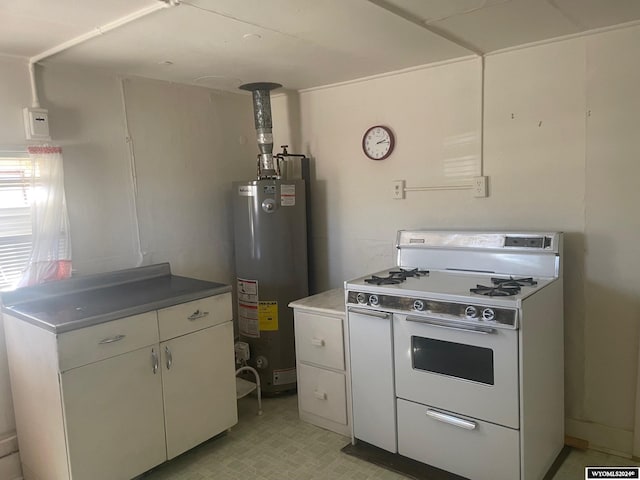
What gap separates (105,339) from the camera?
217cm

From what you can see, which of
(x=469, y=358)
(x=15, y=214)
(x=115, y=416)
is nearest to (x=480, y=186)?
(x=469, y=358)

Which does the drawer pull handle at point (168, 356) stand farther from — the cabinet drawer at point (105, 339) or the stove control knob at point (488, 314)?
the stove control knob at point (488, 314)

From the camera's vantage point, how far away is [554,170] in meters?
2.52

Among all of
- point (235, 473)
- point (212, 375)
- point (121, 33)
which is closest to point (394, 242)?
point (212, 375)

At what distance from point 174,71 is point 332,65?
2.97 ft

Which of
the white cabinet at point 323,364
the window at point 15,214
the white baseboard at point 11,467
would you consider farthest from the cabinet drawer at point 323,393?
the window at point 15,214

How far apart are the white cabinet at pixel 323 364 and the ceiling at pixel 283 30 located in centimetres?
140

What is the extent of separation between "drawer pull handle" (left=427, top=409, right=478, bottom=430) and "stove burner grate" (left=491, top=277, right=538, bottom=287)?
63cm

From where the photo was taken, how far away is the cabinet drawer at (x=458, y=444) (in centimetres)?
211

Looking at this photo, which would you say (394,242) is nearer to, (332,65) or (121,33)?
(332,65)

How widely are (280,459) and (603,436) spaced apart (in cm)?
165

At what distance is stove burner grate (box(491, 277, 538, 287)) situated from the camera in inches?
89.0

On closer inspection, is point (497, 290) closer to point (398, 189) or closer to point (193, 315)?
point (398, 189)

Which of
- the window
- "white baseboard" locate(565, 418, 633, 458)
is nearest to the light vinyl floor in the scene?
"white baseboard" locate(565, 418, 633, 458)
